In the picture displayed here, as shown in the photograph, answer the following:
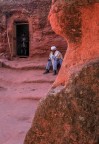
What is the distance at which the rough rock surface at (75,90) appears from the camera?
87.7 inches

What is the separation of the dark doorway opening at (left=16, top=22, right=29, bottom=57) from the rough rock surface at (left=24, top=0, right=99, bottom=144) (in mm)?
12795

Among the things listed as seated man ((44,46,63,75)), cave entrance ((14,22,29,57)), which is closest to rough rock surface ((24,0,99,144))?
seated man ((44,46,63,75))

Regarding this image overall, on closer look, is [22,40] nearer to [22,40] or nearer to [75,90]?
[22,40]

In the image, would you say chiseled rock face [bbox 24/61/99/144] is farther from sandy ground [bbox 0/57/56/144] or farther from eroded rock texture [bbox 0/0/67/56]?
eroded rock texture [bbox 0/0/67/56]

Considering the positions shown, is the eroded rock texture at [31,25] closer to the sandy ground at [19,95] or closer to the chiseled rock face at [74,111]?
the sandy ground at [19,95]

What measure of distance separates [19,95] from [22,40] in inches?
241

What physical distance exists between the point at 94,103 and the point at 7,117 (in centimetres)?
519

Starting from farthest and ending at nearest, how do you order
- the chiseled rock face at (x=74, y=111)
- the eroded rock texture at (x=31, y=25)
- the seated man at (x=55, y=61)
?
1. the eroded rock texture at (x=31, y=25)
2. the seated man at (x=55, y=61)
3. the chiseled rock face at (x=74, y=111)

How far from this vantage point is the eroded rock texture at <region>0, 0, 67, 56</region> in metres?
13.7

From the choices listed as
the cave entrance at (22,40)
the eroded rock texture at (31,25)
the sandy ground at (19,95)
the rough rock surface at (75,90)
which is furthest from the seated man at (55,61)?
the rough rock surface at (75,90)

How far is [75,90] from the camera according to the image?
7.45 ft

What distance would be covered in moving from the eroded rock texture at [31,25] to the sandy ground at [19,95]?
86 centimetres

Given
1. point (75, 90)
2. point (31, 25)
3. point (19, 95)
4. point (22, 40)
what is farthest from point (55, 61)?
point (75, 90)

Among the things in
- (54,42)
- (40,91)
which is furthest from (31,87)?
(54,42)
